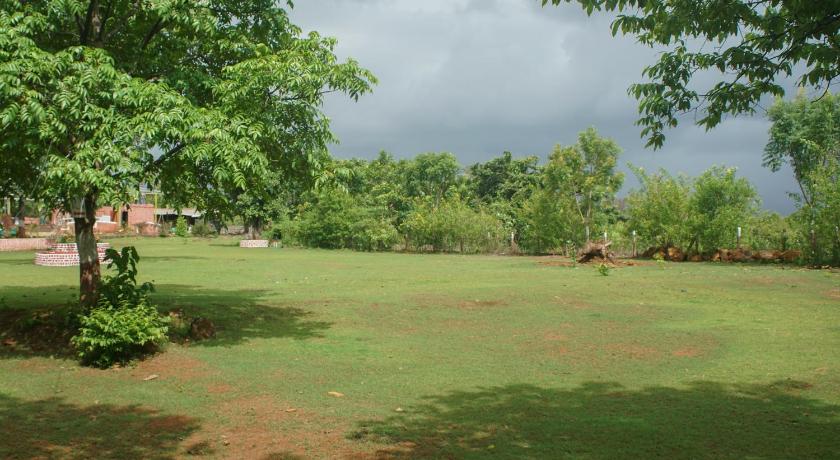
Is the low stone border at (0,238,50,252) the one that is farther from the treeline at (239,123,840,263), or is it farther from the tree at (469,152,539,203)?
the tree at (469,152,539,203)

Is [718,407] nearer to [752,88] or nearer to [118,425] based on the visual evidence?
[752,88]

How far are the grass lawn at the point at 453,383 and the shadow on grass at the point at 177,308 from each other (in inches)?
3.4

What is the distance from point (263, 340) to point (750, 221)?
2655 cm

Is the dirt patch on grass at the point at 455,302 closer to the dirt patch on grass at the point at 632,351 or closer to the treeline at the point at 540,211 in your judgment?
the dirt patch on grass at the point at 632,351

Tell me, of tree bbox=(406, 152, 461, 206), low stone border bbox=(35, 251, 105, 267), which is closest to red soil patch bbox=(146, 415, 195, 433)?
low stone border bbox=(35, 251, 105, 267)

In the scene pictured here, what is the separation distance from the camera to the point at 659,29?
5.36m

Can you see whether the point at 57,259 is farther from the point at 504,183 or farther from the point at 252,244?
the point at 504,183

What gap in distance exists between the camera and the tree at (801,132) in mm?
31031

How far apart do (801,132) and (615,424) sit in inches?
1259

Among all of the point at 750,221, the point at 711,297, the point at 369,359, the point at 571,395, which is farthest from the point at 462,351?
the point at 750,221

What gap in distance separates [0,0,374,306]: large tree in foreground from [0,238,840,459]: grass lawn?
2.25m

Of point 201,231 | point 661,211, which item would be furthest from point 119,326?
point 201,231

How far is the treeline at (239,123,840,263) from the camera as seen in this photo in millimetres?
29373

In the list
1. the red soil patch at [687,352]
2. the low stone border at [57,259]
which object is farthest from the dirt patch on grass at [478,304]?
the low stone border at [57,259]
